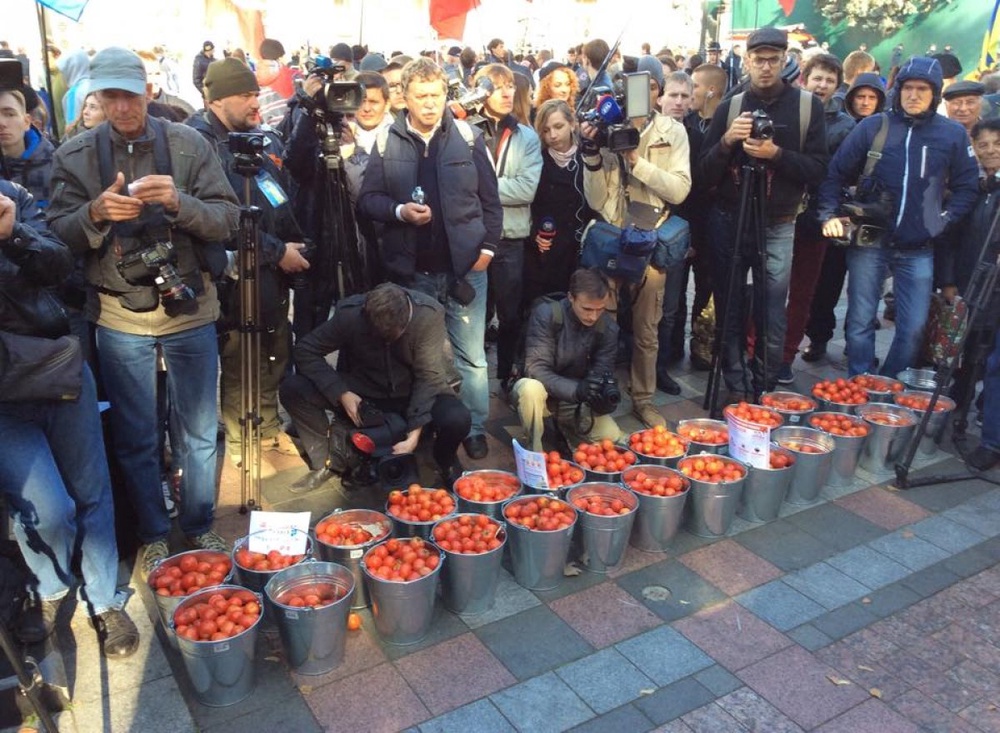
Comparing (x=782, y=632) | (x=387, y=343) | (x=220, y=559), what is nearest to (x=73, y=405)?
(x=220, y=559)

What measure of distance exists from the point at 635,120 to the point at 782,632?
3.18 meters

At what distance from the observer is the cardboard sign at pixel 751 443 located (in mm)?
4391

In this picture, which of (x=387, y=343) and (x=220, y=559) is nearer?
(x=220, y=559)

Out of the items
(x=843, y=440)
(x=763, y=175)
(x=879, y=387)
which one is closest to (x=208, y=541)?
(x=843, y=440)

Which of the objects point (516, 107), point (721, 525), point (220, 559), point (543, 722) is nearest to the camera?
point (543, 722)

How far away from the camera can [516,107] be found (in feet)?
18.6

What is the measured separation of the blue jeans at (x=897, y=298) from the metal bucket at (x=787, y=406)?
786 millimetres

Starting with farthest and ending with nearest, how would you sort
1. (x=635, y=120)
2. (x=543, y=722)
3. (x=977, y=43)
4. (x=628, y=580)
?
(x=977, y=43) < (x=635, y=120) < (x=628, y=580) < (x=543, y=722)

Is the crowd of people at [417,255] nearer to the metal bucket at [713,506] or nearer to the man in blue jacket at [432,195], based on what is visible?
the man in blue jacket at [432,195]

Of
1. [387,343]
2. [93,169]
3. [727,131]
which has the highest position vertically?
[727,131]

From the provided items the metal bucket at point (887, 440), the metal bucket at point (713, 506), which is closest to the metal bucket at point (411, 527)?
the metal bucket at point (713, 506)

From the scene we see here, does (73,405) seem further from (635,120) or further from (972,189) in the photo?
(972,189)

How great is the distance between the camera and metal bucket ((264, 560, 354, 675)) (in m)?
3.08

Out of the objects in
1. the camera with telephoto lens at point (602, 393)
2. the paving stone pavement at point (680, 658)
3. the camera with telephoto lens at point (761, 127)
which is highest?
the camera with telephoto lens at point (761, 127)
